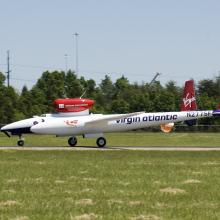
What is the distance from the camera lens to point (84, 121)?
42.6 m

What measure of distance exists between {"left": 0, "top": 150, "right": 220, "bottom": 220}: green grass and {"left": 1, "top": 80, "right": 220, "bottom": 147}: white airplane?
19973 millimetres

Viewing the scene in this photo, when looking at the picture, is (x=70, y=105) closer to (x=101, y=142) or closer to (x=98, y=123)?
(x=98, y=123)

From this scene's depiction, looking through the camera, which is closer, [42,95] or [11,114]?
[11,114]

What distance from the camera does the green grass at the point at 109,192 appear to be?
11539 mm

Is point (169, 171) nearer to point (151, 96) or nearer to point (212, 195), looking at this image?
point (212, 195)

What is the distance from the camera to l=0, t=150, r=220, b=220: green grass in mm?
11539

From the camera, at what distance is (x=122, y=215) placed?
1129 centimetres

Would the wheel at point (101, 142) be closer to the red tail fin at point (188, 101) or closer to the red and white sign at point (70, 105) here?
the red and white sign at point (70, 105)

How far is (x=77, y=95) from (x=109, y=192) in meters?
88.0

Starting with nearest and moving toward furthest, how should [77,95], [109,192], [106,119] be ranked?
[109,192], [106,119], [77,95]

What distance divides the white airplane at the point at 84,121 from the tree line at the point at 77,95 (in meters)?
44.6

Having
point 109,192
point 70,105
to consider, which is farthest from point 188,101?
point 109,192

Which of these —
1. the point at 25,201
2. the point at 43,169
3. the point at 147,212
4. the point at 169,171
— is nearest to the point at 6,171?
the point at 43,169

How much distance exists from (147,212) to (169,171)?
9.13 m
